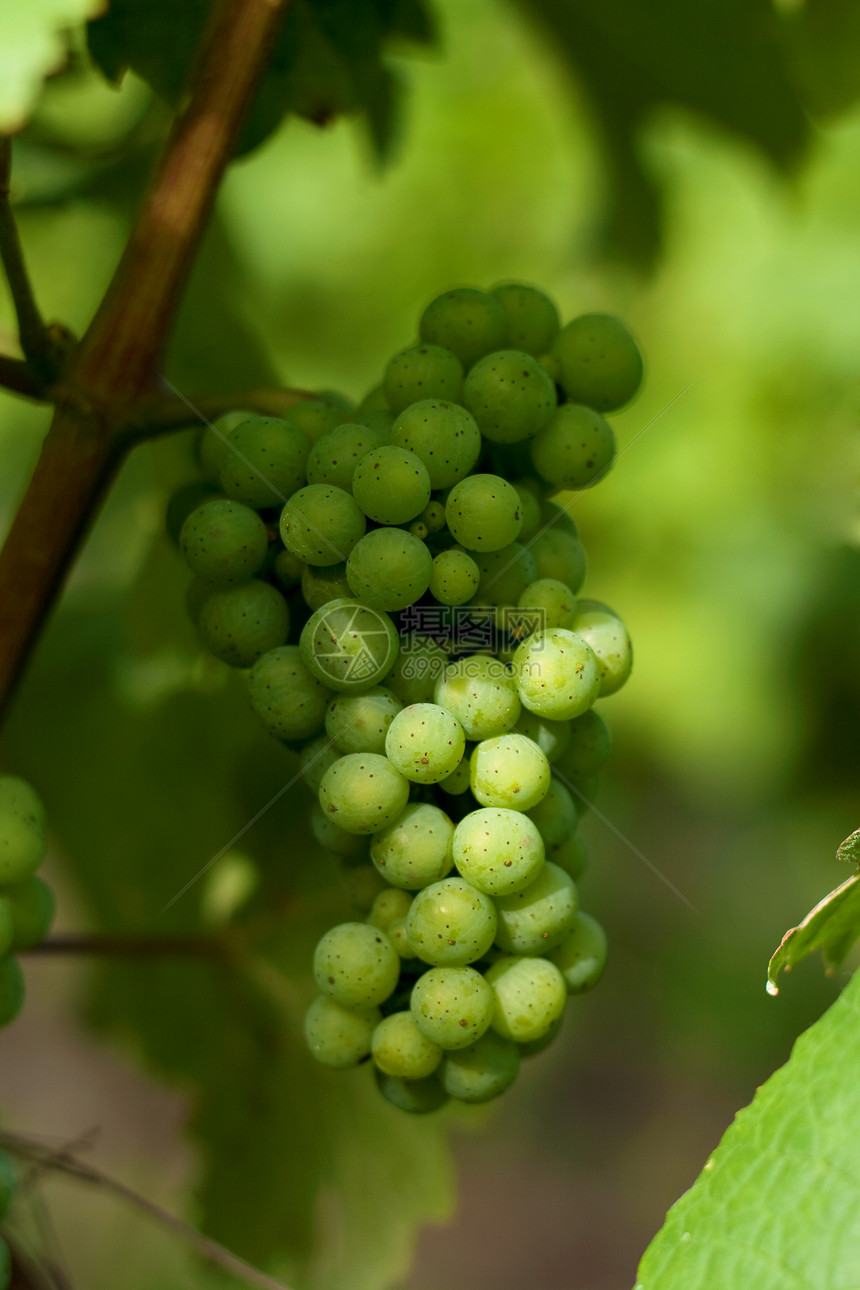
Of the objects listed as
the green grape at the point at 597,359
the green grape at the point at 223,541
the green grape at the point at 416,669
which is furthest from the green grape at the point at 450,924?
the green grape at the point at 597,359

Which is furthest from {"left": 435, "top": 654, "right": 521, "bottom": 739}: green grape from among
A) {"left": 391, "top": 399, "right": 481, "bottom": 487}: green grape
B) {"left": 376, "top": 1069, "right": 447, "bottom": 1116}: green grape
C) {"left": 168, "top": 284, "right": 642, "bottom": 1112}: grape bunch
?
{"left": 376, "top": 1069, "right": 447, "bottom": 1116}: green grape

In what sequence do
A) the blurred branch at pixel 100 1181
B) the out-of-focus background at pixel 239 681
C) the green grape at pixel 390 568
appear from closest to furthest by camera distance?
the green grape at pixel 390 568, the blurred branch at pixel 100 1181, the out-of-focus background at pixel 239 681

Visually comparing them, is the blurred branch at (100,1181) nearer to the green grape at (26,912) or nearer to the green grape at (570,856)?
Result: the green grape at (26,912)

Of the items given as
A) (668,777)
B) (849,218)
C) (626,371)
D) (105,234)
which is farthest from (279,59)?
(668,777)

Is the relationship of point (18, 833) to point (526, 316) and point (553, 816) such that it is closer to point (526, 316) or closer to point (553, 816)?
point (553, 816)

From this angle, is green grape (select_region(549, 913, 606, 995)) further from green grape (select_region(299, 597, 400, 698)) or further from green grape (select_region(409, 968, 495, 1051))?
green grape (select_region(299, 597, 400, 698))

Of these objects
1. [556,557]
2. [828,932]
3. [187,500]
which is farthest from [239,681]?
[828,932]

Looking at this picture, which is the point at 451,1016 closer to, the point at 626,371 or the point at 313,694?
the point at 313,694
